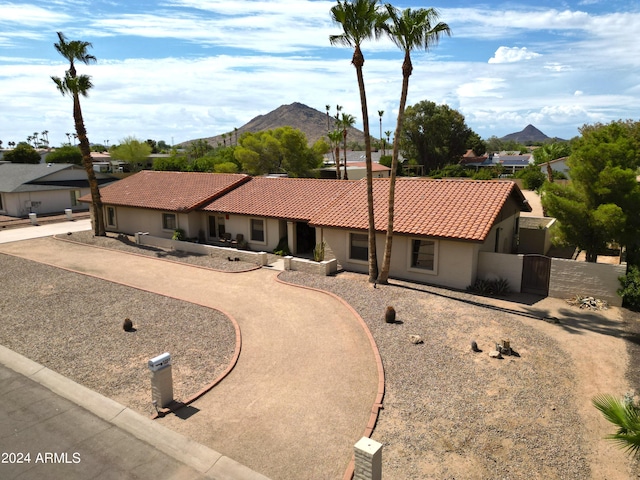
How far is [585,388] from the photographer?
12.1 meters

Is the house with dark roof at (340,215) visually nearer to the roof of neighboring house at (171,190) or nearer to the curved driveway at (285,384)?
the roof of neighboring house at (171,190)

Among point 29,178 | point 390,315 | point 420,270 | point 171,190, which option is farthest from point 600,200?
point 29,178

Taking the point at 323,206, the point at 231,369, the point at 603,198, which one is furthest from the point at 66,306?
the point at 603,198

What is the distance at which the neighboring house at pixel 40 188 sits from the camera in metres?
45.2

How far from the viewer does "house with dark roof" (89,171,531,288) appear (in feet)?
67.1

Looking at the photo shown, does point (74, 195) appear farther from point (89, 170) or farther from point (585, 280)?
point (585, 280)

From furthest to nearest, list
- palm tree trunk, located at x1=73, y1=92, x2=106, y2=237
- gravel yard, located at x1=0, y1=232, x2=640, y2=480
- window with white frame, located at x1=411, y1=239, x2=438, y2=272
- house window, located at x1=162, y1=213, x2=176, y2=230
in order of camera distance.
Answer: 1. house window, located at x1=162, y1=213, x2=176, y2=230
2. palm tree trunk, located at x1=73, y1=92, x2=106, y2=237
3. window with white frame, located at x1=411, y1=239, x2=438, y2=272
4. gravel yard, located at x1=0, y1=232, x2=640, y2=480

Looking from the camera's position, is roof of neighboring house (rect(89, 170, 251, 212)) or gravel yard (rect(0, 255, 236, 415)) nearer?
gravel yard (rect(0, 255, 236, 415))

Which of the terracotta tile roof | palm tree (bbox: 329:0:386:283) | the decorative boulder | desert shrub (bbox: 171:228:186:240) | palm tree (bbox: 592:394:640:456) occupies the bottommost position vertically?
the decorative boulder

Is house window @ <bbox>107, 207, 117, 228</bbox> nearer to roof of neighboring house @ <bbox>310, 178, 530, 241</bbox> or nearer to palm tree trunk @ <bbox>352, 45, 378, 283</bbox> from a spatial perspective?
roof of neighboring house @ <bbox>310, 178, 530, 241</bbox>

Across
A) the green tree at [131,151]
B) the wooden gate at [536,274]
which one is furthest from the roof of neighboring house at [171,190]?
the green tree at [131,151]

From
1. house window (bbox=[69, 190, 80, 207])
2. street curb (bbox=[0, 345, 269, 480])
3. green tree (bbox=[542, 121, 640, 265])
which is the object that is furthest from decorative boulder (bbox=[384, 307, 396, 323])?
house window (bbox=[69, 190, 80, 207])

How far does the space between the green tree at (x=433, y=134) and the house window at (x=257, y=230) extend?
6186 centimetres

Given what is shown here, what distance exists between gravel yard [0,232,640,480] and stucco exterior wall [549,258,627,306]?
1383 millimetres
